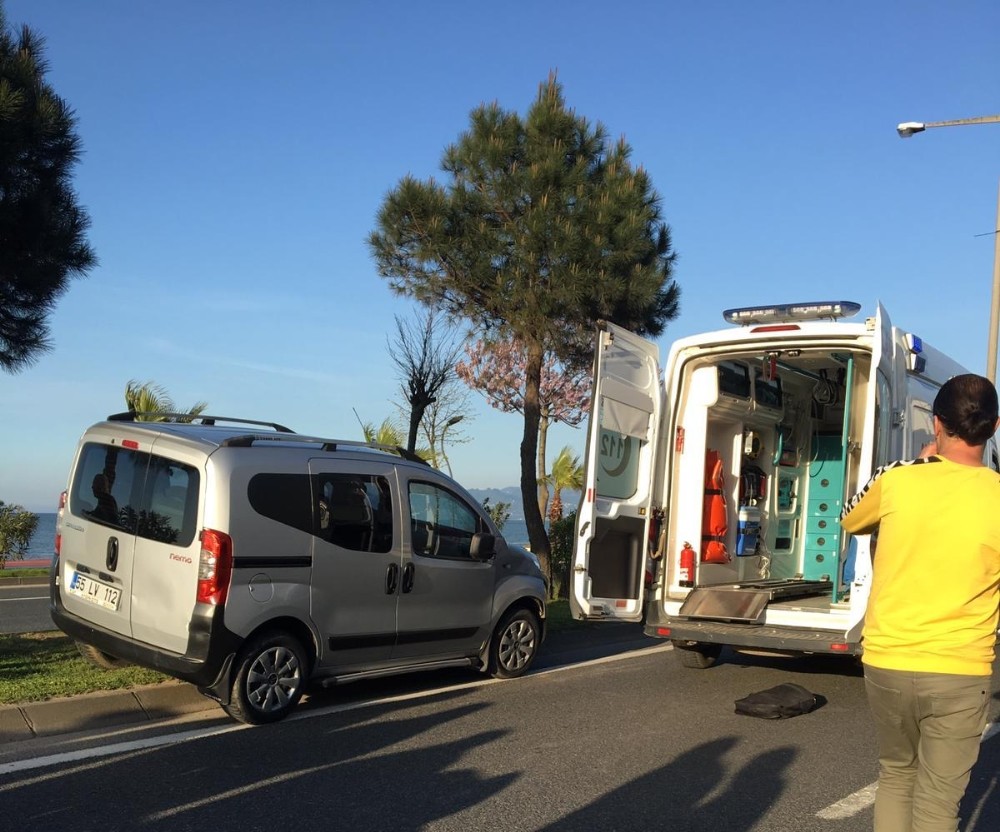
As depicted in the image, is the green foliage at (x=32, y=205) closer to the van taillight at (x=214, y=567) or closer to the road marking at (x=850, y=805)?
the van taillight at (x=214, y=567)

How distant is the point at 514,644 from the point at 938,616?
19.7ft

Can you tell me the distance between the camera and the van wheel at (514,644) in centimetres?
895

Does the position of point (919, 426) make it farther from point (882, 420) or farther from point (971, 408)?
point (971, 408)

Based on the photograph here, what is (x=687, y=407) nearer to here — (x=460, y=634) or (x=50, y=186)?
(x=460, y=634)

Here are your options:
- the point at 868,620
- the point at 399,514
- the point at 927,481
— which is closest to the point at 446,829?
the point at 868,620

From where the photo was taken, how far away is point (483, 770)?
597 cm

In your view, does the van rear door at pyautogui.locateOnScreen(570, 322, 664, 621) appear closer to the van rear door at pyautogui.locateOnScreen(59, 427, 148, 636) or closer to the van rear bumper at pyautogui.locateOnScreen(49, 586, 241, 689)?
the van rear bumper at pyautogui.locateOnScreen(49, 586, 241, 689)

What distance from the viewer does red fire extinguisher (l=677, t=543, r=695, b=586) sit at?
941 cm

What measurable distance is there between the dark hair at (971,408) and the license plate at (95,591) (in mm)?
5637

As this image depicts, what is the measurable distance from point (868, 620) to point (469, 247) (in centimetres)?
1102

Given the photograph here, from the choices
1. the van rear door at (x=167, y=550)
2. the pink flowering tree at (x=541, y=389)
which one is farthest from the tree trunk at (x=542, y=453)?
the van rear door at (x=167, y=550)

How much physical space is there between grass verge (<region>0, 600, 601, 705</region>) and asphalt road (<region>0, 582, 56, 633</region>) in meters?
1.79

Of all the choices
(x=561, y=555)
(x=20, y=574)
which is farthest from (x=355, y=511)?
(x=20, y=574)

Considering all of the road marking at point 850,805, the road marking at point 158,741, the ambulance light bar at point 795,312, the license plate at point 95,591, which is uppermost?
the ambulance light bar at point 795,312
